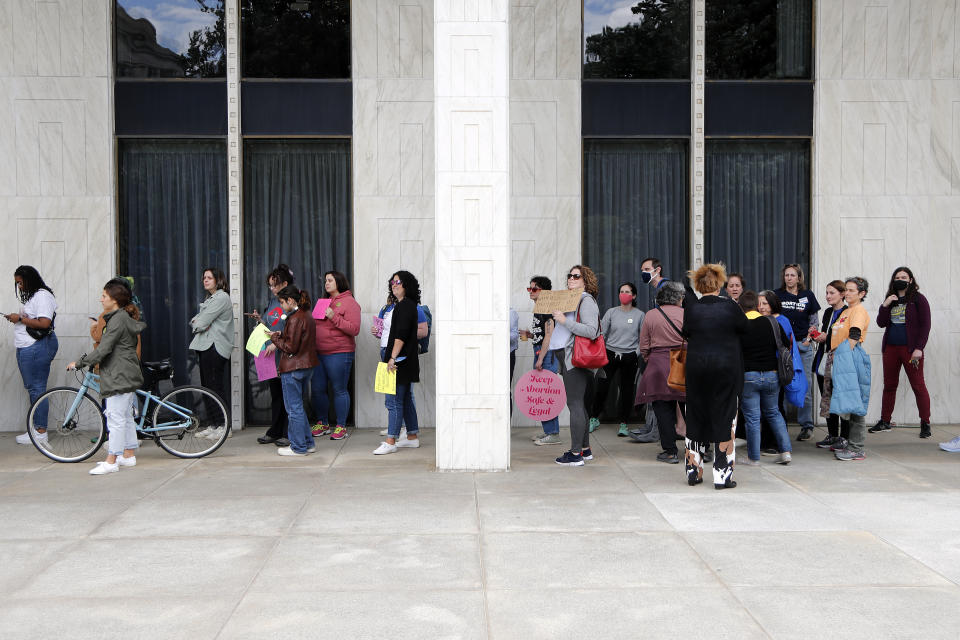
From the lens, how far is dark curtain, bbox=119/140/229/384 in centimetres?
1118

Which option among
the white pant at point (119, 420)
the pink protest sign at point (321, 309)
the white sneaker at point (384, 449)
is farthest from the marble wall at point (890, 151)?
the white pant at point (119, 420)

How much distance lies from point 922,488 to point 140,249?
9.10 m

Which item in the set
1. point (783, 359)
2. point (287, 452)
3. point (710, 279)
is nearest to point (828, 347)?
point (783, 359)

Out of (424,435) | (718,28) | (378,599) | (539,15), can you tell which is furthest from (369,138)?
(378,599)

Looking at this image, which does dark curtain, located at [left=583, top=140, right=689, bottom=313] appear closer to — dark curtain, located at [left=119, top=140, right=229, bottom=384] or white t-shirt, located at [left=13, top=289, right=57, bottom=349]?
dark curtain, located at [left=119, top=140, right=229, bottom=384]

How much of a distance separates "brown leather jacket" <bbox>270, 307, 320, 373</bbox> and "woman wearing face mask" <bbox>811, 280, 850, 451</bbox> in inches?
212

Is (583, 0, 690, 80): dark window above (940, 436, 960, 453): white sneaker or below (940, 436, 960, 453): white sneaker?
above

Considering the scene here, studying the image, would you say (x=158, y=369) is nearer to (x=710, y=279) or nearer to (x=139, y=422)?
(x=139, y=422)

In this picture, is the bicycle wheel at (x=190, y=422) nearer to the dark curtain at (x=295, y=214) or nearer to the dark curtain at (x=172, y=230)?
the dark curtain at (x=295, y=214)

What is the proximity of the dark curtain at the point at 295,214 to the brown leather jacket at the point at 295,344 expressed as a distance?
6.85 ft

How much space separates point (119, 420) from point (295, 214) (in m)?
3.83

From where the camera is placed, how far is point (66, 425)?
345 inches

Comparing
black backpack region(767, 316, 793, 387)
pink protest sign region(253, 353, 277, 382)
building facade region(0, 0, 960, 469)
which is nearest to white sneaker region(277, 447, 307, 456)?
pink protest sign region(253, 353, 277, 382)

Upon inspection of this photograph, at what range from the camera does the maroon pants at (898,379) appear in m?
10.5
